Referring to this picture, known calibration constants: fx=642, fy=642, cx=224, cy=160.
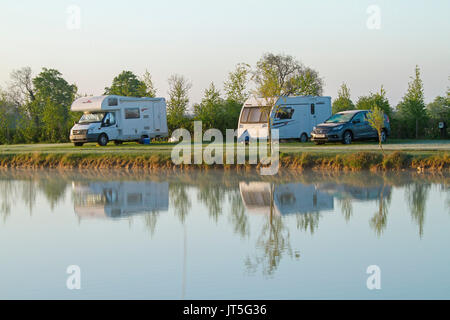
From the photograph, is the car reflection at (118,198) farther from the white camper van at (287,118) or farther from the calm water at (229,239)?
the white camper van at (287,118)

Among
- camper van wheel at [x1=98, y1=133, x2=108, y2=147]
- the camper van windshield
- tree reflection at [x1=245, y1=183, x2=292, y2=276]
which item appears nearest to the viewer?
tree reflection at [x1=245, y1=183, x2=292, y2=276]

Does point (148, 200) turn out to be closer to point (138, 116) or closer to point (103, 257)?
point (103, 257)

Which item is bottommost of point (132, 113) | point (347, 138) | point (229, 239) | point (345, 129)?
point (229, 239)

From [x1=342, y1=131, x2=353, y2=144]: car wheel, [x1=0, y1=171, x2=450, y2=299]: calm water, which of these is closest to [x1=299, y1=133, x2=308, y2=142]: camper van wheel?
[x1=342, y1=131, x2=353, y2=144]: car wheel

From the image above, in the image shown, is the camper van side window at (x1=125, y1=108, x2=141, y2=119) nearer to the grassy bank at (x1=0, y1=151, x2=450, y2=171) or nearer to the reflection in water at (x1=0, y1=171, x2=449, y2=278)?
the grassy bank at (x1=0, y1=151, x2=450, y2=171)

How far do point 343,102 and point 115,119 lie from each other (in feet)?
50.1

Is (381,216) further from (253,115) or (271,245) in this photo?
(253,115)

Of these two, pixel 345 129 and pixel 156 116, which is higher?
pixel 156 116

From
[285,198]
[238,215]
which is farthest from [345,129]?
[238,215]

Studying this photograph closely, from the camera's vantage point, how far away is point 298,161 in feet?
66.9

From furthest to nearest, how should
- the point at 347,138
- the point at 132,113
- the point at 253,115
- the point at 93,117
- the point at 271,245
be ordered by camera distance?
the point at 132,113
the point at 93,117
the point at 253,115
the point at 347,138
the point at 271,245

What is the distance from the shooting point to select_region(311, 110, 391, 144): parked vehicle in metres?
26.2

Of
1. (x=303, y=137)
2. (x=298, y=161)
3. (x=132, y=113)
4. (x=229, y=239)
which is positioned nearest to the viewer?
(x=229, y=239)
